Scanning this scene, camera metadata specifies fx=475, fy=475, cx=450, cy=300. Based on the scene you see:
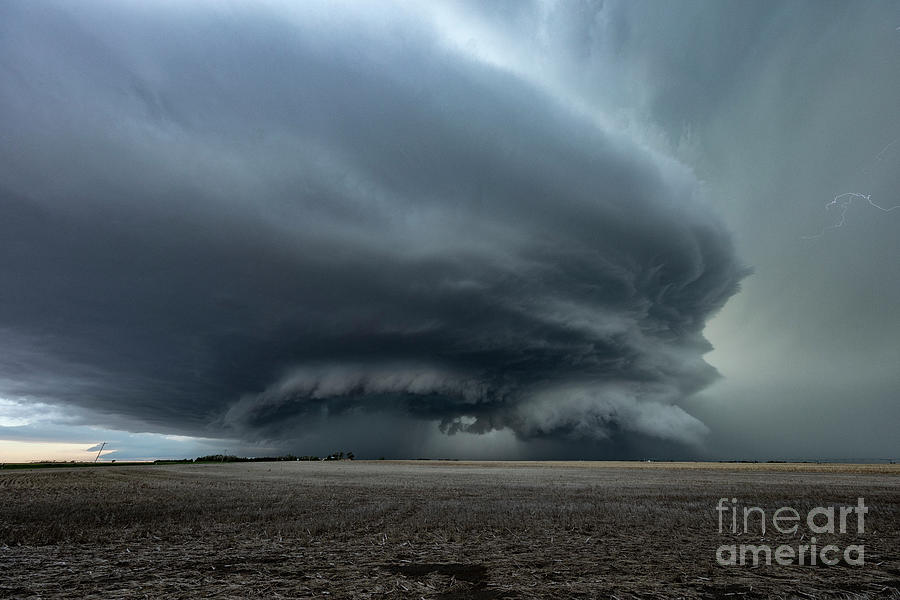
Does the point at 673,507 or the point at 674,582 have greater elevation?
the point at 674,582

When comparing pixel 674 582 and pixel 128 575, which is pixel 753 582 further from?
pixel 128 575

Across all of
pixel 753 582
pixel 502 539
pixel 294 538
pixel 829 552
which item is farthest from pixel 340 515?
pixel 829 552

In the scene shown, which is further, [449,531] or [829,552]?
[449,531]

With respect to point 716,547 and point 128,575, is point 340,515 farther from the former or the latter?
point 716,547

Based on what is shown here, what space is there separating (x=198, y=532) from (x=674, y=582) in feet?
62.1

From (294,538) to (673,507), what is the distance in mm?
23345

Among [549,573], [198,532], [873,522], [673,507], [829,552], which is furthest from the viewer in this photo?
[673,507]

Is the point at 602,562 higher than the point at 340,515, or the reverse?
the point at 602,562

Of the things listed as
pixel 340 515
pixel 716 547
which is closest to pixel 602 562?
pixel 716 547

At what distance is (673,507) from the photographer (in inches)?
1182

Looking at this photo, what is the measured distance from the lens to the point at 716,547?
57.3ft

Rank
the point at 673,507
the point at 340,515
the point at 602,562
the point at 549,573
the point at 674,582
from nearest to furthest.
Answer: the point at 674,582, the point at 549,573, the point at 602,562, the point at 340,515, the point at 673,507

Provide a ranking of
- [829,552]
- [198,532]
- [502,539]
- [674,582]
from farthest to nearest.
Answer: [198,532]
[502,539]
[829,552]
[674,582]

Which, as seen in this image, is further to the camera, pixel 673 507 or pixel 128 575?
pixel 673 507
